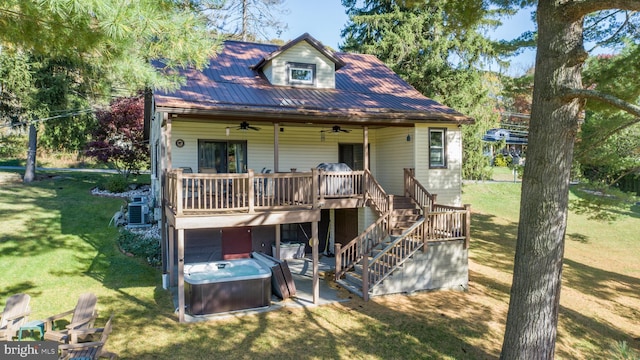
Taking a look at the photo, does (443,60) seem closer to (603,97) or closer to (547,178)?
(547,178)

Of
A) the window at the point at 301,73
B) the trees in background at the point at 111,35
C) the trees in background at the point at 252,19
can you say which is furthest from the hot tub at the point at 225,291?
the trees in background at the point at 252,19

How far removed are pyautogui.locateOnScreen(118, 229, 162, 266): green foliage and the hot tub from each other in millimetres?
3133

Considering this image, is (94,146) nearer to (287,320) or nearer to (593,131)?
(287,320)

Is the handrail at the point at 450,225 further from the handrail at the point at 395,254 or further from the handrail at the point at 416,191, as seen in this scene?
the handrail at the point at 416,191

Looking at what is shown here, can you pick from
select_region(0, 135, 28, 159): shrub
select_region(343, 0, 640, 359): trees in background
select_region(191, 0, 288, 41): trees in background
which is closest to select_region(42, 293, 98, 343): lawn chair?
select_region(343, 0, 640, 359): trees in background

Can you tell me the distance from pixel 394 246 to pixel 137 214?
995cm

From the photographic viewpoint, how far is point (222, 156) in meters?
12.9

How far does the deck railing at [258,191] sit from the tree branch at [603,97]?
→ 5.74 meters

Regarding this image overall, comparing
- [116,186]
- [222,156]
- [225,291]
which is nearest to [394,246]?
[225,291]

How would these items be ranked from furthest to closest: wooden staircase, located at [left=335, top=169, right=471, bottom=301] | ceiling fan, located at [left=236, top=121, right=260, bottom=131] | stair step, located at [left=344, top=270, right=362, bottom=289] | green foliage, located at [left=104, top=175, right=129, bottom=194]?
1. green foliage, located at [left=104, top=175, right=129, bottom=194]
2. ceiling fan, located at [left=236, top=121, right=260, bottom=131]
3. stair step, located at [left=344, top=270, right=362, bottom=289]
4. wooden staircase, located at [left=335, top=169, right=471, bottom=301]

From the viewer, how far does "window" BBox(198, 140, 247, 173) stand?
1264cm

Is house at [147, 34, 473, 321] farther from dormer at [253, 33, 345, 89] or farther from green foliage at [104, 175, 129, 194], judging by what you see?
green foliage at [104, 175, 129, 194]

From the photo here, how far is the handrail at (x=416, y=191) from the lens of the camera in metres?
12.1

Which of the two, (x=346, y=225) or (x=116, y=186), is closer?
(x=346, y=225)
